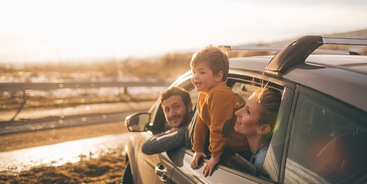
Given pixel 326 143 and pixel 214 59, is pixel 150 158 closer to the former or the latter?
pixel 214 59

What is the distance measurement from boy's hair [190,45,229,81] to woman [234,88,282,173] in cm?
54

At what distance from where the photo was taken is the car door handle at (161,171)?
3219mm

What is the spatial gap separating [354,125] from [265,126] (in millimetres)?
785

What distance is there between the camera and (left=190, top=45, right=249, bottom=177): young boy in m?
2.68

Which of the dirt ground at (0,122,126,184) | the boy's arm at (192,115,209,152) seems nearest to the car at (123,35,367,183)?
the boy's arm at (192,115,209,152)

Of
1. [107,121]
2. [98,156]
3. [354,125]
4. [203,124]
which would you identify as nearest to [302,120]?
[354,125]

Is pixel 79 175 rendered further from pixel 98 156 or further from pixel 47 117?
pixel 47 117

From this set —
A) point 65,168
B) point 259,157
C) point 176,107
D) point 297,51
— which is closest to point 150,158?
point 176,107

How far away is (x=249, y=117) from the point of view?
2492mm

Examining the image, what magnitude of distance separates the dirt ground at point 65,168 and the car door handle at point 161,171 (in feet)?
9.62

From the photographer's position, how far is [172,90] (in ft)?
12.4

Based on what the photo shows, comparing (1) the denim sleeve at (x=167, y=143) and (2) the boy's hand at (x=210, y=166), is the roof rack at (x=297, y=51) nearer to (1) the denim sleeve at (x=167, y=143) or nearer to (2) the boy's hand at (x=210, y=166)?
(2) the boy's hand at (x=210, y=166)

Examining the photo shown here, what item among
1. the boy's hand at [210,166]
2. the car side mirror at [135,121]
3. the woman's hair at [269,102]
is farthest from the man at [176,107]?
the woman's hair at [269,102]

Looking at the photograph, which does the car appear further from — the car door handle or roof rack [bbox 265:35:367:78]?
the car door handle
